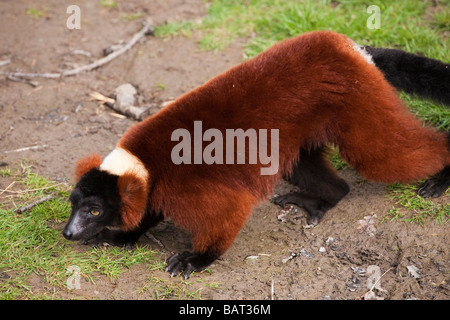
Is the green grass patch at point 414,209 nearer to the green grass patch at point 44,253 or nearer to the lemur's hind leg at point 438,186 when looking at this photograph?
the lemur's hind leg at point 438,186

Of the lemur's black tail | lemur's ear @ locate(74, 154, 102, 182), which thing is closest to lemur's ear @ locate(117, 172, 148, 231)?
lemur's ear @ locate(74, 154, 102, 182)

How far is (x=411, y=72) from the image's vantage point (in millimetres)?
4566

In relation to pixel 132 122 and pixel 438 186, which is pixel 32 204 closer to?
pixel 132 122

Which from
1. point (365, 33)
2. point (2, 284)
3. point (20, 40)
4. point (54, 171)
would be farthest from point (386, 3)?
point (2, 284)

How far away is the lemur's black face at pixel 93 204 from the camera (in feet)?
13.7

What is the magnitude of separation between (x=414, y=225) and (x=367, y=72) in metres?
1.39

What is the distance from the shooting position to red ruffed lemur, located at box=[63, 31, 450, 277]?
4.16 meters

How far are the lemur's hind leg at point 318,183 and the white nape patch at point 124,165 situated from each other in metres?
1.46

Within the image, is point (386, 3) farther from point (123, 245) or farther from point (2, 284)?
point (2, 284)

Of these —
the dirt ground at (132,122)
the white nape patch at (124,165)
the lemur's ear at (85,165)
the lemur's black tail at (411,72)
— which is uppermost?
the lemur's black tail at (411,72)

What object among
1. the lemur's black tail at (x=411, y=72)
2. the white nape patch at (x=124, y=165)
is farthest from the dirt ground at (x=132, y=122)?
the lemur's black tail at (x=411, y=72)

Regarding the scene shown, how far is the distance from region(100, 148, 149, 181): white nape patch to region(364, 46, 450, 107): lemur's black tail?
2214 millimetres

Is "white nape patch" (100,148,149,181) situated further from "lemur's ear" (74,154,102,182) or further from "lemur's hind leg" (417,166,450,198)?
"lemur's hind leg" (417,166,450,198)

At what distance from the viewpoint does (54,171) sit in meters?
5.61
